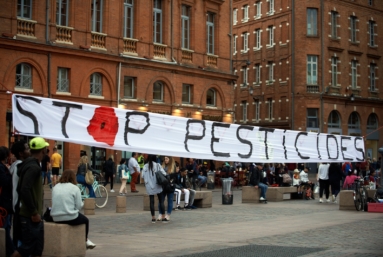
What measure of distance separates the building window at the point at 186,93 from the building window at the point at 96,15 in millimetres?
8005

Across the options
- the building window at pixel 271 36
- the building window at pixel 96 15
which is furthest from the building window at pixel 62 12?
the building window at pixel 271 36

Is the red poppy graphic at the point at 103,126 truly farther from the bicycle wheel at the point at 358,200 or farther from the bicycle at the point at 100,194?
the bicycle wheel at the point at 358,200

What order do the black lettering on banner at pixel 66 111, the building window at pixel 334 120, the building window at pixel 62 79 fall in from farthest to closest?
the building window at pixel 334 120
the building window at pixel 62 79
the black lettering on banner at pixel 66 111

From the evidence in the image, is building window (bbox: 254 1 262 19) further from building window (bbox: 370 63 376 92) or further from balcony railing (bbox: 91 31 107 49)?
balcony railing (bbox: 91 31 107 49)

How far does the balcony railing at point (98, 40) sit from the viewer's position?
128ft

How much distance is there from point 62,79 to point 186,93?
1065 centimetres

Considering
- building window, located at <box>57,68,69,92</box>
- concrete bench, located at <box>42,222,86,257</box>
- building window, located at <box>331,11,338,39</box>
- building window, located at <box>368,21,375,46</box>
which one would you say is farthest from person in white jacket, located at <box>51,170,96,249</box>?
building window, located at <box>368,21,375,46</box>

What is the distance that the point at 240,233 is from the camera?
16.1m

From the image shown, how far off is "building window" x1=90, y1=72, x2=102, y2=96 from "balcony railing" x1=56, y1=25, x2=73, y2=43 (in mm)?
2813

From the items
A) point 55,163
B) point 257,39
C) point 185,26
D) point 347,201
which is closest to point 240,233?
point 347,201

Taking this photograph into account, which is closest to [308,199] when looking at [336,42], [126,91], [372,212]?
[372,212]

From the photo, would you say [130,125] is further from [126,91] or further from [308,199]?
[126,91]

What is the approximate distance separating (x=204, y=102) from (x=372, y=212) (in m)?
24.8

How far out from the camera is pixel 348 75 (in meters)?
64.2
